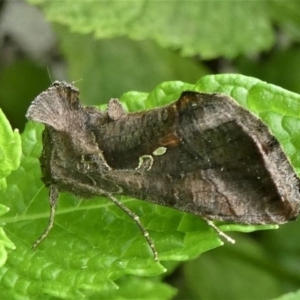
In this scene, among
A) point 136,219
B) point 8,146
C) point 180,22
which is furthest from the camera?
point 180,22

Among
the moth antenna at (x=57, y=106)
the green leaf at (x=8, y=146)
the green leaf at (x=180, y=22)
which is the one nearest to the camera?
the green leaf at (x=8, y=146)

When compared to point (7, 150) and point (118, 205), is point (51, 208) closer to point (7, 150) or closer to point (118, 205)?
point (118, 205)

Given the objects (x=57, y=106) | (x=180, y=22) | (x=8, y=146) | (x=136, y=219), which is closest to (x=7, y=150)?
(x=8, y=146)

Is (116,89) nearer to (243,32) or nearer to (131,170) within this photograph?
(243,32)

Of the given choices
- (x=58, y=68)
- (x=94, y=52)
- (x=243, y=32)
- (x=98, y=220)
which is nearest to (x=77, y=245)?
(x=98, y=220)

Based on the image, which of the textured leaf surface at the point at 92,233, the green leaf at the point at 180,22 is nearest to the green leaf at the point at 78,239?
the textured leaf surface at the point at 92,233

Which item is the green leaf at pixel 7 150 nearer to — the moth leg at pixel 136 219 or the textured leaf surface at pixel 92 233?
the textured leaf surface at pixel 92 233

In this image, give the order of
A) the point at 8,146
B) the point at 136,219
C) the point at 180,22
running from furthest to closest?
the point at 180,22 < the point at 136,219 < the point at 8,146
